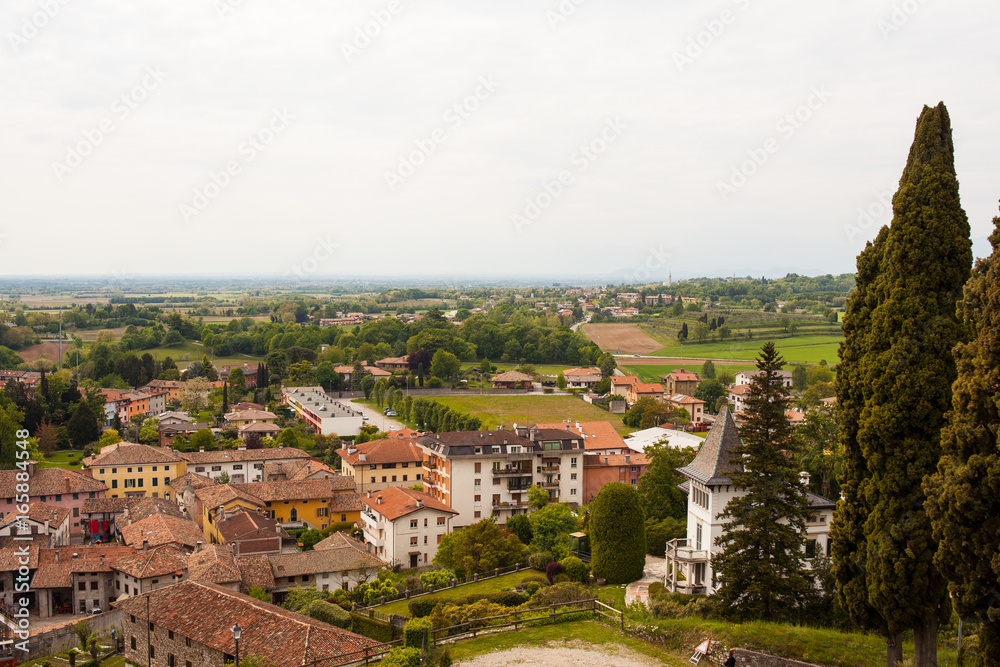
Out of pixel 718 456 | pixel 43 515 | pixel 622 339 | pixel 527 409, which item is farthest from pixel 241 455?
pixel 622 339

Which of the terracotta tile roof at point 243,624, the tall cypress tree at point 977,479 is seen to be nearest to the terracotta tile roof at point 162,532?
the terracotta tile roof at point 243,624

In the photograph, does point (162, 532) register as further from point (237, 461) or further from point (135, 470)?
point (237, 461)

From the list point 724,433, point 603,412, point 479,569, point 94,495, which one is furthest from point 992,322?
point 603,412

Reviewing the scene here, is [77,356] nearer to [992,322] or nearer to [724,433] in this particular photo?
[724,433]

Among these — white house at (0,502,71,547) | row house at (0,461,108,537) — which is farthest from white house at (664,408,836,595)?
row house at (0,461,108,537)

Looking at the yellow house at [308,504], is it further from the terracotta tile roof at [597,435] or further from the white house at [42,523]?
the terracotta tile roof at [597,435]

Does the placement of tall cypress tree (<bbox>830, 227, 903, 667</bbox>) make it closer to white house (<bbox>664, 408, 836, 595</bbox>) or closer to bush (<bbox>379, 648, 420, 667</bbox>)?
white house (<bbox>664, 408, 836, 595</bbox>)
